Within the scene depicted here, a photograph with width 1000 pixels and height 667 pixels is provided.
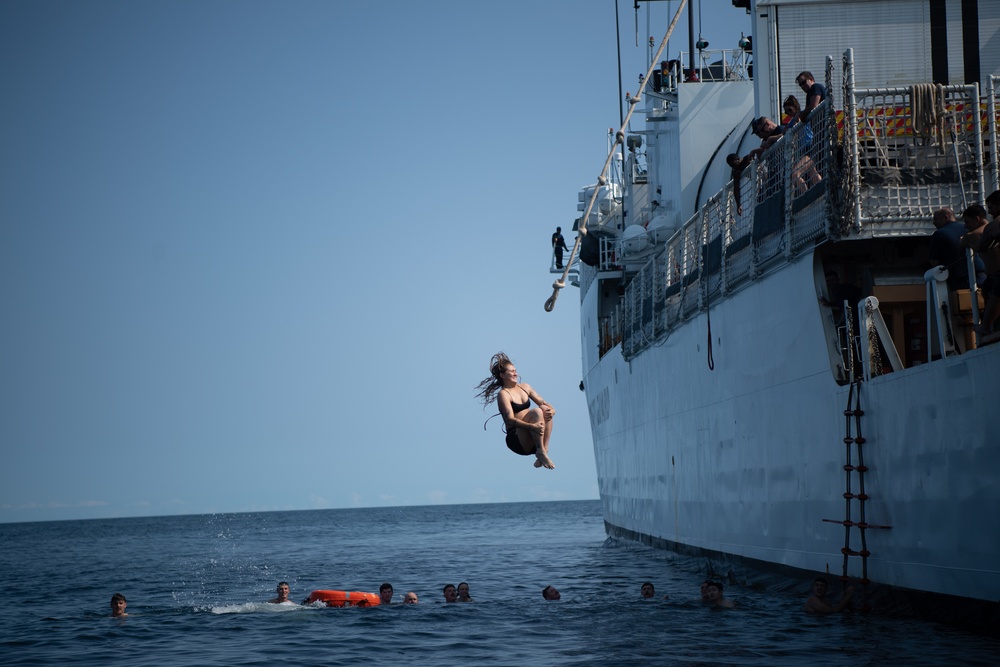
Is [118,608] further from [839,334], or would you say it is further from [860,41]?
[860,41]

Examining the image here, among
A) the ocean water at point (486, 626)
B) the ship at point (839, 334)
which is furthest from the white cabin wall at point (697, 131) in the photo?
the ocean water at point (486, 626)

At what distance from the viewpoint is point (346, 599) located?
2189cm

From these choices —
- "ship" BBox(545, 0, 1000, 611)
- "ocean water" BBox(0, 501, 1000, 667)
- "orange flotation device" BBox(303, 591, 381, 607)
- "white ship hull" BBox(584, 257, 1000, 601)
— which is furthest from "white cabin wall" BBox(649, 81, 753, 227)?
"orange flotation device" BBox(303, 591, 381, 607)

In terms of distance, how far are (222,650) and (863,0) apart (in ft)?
53.2

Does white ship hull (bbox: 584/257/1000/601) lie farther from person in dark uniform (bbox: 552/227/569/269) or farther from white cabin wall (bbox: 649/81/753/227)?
person in dark uniform (bbox: 552/227/569/269)

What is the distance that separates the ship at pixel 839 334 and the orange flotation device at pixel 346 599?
6.65 metres

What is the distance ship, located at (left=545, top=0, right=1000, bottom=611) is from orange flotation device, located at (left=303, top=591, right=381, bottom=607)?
6.65 m

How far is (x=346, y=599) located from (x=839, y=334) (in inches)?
482

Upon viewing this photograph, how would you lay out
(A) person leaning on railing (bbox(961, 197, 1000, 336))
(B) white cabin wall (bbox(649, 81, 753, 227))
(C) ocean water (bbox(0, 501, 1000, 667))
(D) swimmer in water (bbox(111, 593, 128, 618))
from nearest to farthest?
1. (A) person leaning on railing (bbox(961, 197, 1000, 336))
2. (C) ocean water (bbox(0, 501, 1000, 667))
3. (D) swimmer in water (bbox(111, 593, 128, 618))
4. (B) white cabin wall (bbox(649, 81, 753, 227))

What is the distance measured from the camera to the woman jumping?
11672 millimetres

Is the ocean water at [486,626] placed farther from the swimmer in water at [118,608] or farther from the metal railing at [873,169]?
the metal railing at [873,169]

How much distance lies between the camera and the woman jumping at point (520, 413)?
11.7 m

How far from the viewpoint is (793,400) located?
15.4 metres

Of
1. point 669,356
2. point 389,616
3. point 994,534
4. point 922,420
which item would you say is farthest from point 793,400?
point 389,616
